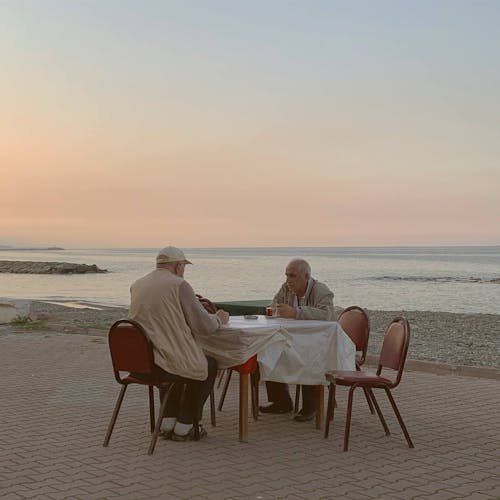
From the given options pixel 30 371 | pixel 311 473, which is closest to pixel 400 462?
pixel 311 473

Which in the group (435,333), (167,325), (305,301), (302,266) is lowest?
(435,333)

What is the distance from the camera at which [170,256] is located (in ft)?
20.9

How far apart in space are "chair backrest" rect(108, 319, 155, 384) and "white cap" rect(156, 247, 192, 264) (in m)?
0.60

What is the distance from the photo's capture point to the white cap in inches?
251

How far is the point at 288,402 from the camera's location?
7.77 m

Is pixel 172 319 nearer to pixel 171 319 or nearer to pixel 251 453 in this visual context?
pixel 171 319

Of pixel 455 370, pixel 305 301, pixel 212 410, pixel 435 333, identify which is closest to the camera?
pixel 212 410

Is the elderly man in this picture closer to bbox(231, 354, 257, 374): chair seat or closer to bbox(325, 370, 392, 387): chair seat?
bbox(231, 354, 257, 374): chair seat

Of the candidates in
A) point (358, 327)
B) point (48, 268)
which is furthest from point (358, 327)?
point (48, 268)

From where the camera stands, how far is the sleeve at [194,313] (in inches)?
246

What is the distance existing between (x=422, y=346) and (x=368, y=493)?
10651mm

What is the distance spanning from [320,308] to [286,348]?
0.67m

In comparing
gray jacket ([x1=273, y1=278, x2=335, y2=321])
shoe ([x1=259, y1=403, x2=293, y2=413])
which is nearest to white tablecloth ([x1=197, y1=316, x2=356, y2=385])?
gray jacket ([x1=273, y1=278, x2=335, y2=321])

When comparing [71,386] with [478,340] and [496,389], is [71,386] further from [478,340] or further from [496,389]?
[478,340]
